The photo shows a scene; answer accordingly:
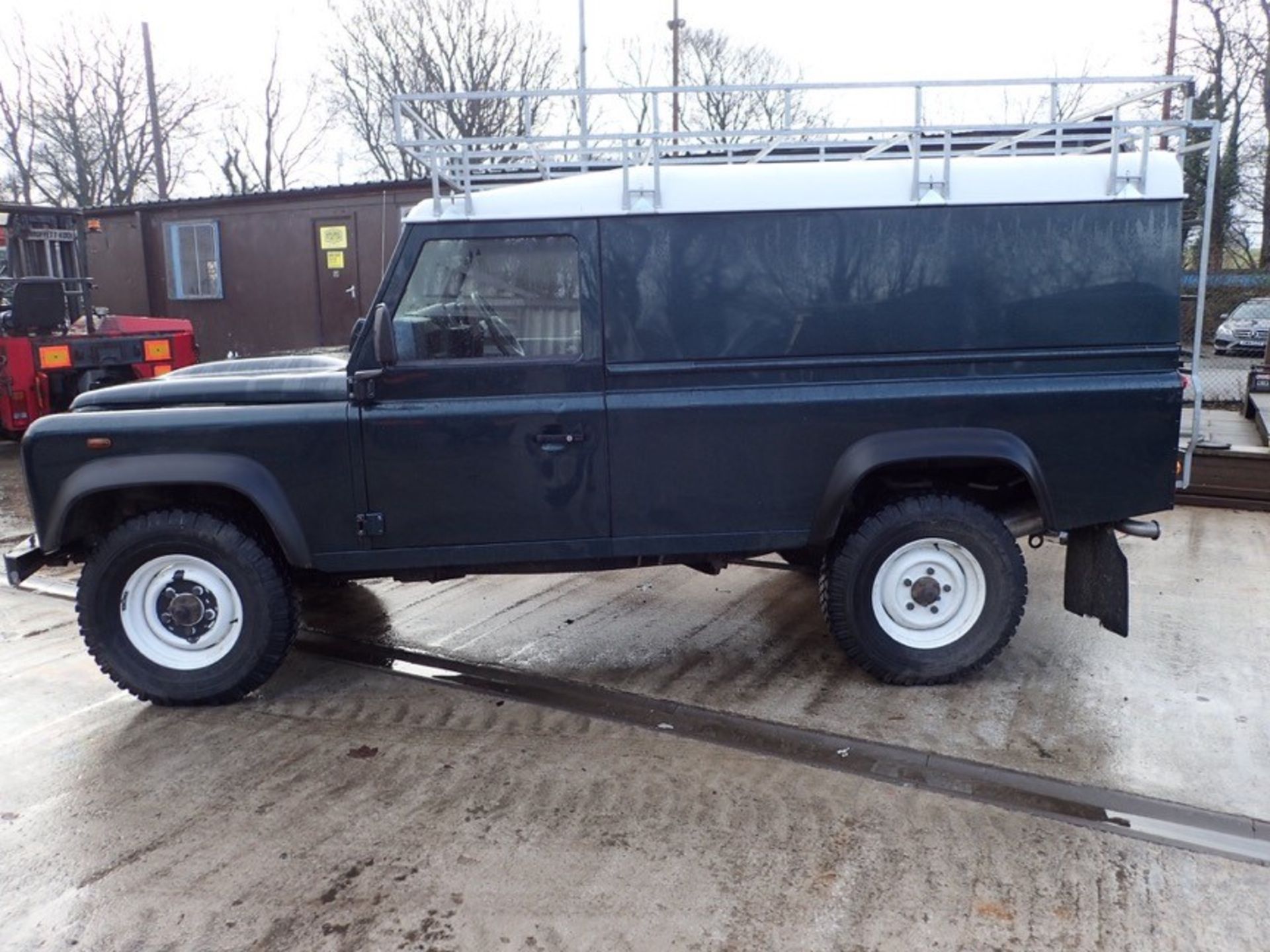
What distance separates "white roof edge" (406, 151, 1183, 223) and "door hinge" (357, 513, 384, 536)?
4.07ft

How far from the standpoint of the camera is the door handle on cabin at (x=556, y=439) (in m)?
4.36

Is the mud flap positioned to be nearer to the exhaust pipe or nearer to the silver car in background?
the exhaust pipe

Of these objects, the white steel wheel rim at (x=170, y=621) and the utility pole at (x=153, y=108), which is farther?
the utility pole at (x=153, y=108)

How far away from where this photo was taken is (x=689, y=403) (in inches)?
172

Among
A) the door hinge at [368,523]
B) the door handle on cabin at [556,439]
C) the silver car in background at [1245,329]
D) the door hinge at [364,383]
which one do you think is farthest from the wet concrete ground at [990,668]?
the silver car in background at [1245,329]

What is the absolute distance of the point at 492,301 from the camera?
4367 mm

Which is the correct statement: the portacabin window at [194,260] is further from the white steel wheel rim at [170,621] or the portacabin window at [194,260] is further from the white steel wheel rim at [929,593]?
the white steel wheel rim at [929,593]

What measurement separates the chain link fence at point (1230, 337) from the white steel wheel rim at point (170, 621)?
461 inches

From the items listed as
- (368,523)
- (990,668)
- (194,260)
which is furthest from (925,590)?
(194,260)

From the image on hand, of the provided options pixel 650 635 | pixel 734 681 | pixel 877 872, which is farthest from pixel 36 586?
pixel 877 872

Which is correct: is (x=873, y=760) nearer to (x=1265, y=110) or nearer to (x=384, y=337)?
(x=384, y=337)

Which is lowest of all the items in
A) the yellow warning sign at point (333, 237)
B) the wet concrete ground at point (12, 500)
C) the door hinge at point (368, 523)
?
the wet concrete ground at point (12, 500)

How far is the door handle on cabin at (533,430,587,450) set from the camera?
4363mm

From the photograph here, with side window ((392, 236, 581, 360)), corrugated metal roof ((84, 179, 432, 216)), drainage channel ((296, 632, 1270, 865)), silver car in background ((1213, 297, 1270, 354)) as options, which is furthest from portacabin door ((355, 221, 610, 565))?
silver car in background ((1213, 297, 1270, 354))
